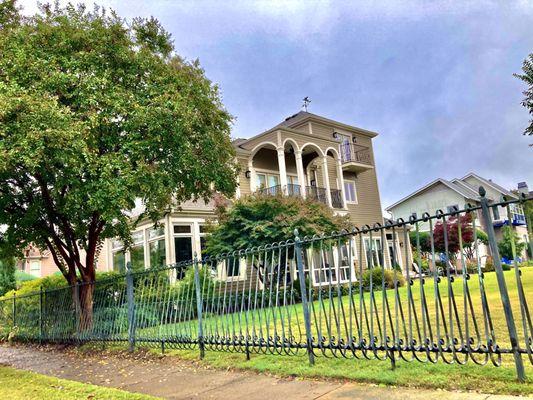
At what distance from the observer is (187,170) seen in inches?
416

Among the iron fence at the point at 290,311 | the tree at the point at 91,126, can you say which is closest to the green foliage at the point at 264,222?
the tree at the point at 91,126

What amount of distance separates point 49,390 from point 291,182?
17.3m

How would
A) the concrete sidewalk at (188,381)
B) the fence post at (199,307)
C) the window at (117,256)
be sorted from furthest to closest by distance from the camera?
the window at (117,256) < the fence post at (199,307) < the concrete sidewalk at (188,381)

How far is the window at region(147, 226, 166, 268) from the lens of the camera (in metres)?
17.0

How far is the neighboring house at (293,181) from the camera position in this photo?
17.1 meters

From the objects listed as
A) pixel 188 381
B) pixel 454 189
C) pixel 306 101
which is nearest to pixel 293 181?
pixel 306 101

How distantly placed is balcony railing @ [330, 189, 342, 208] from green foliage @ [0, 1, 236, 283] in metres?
12.1

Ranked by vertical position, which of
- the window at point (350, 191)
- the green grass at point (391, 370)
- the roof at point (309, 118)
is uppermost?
the roof at point (309, 118)

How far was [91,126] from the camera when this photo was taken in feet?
29.2

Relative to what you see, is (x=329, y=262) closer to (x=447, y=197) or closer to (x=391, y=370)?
(x=391, y=370)

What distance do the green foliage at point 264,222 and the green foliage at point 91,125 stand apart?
324 cm

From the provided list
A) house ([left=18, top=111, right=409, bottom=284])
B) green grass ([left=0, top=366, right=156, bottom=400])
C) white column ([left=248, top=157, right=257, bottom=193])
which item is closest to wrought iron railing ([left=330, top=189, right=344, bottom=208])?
house ([left=18, top=111, right=409, bottom=284])

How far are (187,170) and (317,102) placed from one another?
58.8 feet

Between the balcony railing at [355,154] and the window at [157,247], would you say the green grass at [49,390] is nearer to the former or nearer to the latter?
the window at [157,247]
